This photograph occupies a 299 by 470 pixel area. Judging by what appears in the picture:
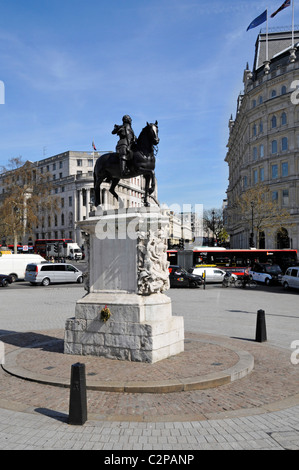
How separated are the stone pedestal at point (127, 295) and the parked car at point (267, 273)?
1040 inches

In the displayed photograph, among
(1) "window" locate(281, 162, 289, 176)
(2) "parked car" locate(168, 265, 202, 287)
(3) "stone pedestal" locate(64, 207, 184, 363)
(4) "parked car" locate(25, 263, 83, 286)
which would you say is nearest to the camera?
(3) "stone pedestal" locate(64, 207, 184, 363)

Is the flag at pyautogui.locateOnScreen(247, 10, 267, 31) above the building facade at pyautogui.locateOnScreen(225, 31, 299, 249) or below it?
above

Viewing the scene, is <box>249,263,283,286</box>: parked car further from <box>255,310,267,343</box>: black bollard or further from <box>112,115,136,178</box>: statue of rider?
<box>112,115,136,178</box>: statue of rider

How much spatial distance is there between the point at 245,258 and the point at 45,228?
7952cm

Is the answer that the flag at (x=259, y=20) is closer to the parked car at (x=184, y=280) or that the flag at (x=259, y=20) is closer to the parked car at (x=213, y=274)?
the parked car at (x=213, y=274)

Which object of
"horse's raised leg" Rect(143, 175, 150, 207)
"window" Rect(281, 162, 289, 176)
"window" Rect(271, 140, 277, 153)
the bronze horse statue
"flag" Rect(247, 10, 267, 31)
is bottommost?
"horse's raised leg" Rect(143, 175, 150, 207)

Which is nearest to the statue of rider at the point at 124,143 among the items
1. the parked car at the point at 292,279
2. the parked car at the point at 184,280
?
the parked car at the point at 184,280

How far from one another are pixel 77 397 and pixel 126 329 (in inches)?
106

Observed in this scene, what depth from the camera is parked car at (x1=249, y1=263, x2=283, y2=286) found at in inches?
1305

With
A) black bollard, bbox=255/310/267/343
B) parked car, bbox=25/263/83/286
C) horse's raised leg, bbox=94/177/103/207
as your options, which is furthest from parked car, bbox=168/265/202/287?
horse's raised leg, bbox=94/177/103/207

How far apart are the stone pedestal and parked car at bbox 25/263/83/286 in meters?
24.5

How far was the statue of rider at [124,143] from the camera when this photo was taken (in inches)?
335

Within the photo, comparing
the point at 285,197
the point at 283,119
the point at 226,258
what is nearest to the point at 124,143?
the point at 226,258
